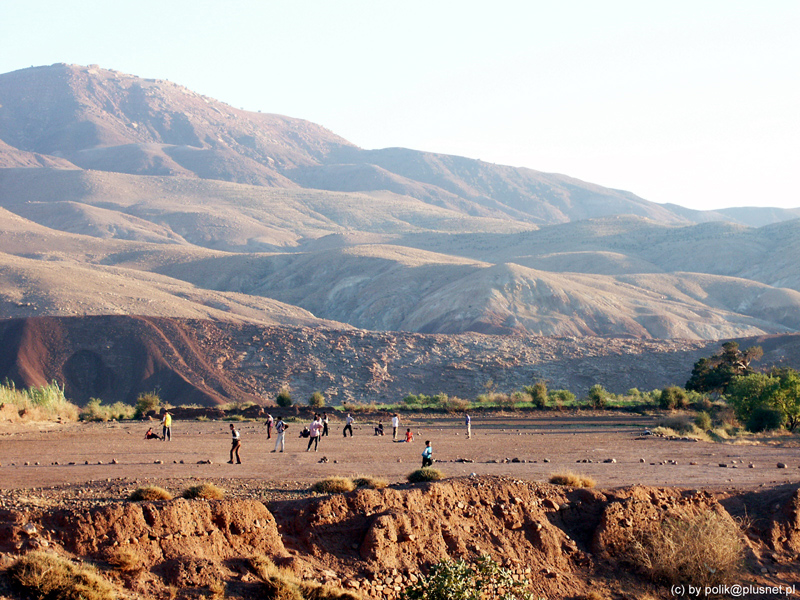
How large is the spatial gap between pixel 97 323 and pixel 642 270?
8784 cm

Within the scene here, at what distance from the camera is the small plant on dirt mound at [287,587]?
424 inches

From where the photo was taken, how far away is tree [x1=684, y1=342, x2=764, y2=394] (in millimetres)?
47688

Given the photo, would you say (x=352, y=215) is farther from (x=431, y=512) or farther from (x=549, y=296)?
(x=431, y=512)

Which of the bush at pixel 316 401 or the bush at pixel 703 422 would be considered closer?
the bush at pixel 703 422

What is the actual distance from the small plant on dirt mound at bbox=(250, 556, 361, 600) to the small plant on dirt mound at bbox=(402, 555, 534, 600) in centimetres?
97

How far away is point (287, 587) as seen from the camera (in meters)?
10.9

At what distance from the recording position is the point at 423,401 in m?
50.7

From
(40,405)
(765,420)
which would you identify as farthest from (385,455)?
(40,405)

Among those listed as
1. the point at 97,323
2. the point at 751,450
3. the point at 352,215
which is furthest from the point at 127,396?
the point at 352,215

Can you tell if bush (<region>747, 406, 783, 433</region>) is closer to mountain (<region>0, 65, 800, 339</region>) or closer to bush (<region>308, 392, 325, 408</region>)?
bush (<region>308, 392, 325, 408</region>)

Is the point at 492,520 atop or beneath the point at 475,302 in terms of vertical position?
beneath

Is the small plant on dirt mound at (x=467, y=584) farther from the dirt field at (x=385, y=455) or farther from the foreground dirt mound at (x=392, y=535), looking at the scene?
the dirt field at (x=385, y=455)

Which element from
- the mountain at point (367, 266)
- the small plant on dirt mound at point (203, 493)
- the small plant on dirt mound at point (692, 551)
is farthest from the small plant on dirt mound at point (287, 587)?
the mountain at point (367, 266)

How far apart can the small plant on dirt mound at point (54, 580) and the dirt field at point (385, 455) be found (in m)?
8.23
